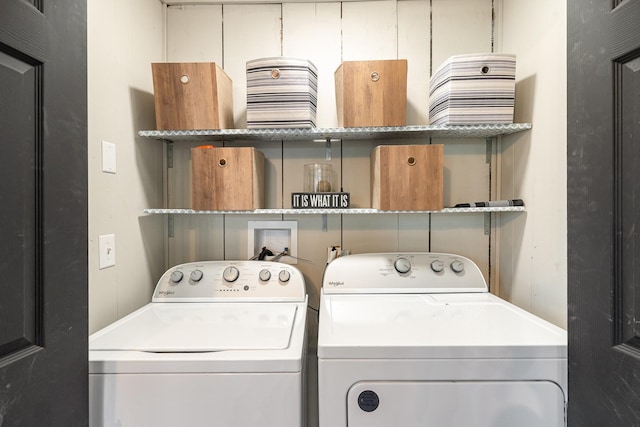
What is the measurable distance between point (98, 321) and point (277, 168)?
104cm

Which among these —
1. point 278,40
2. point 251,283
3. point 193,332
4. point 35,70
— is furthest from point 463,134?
point 35,70

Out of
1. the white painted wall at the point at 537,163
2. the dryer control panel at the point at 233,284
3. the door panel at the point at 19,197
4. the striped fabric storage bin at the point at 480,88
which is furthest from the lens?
the dryer control panel at the point at 233,284

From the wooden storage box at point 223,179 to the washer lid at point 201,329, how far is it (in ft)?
1.48

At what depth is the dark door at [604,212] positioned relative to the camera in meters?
0.72

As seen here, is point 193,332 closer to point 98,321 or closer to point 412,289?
point 98,321

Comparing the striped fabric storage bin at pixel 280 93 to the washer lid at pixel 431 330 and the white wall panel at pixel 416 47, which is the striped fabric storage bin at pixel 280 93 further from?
the washer lid at pixel 431 330

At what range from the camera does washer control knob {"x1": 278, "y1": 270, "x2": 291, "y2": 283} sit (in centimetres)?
155

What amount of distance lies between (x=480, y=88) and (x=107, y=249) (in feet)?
5.56

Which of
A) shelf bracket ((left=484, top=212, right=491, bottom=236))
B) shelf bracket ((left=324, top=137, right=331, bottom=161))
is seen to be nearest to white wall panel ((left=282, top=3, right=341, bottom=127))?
shelf bracket ((left=324, top=137, right=331, bottom=161))

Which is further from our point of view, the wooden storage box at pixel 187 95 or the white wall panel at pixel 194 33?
the white wall panel at pixel 194 33

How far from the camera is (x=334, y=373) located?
0.99m

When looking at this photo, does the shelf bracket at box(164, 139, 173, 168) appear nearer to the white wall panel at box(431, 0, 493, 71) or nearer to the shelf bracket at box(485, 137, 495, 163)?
the white wall panel at box(431, 0, 493, 71)

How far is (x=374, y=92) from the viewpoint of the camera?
1456mm

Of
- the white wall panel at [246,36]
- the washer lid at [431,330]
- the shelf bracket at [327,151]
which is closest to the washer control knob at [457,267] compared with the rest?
the washer lid at [431,330]
